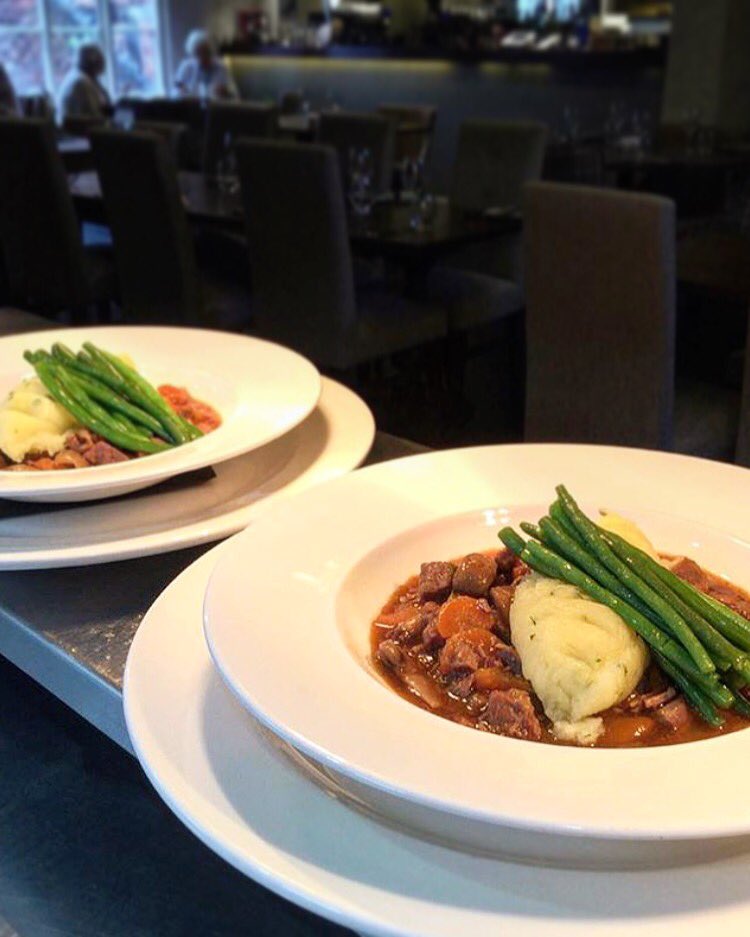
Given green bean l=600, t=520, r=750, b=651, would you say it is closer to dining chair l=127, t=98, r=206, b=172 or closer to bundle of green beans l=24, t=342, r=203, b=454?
bundle of green beans l=24, t=342, r=203, b=454

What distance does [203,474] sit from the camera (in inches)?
41.2

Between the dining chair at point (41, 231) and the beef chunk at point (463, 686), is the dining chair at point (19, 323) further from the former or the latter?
the dining chair at point (41, 231)

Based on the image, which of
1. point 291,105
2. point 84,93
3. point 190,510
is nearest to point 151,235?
point 190,510

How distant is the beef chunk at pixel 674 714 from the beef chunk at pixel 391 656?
185mm

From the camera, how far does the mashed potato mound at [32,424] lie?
107cm

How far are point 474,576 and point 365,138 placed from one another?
414 cm

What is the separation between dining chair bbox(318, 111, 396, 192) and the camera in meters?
4.56

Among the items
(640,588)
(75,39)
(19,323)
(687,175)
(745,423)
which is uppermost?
(75,39)

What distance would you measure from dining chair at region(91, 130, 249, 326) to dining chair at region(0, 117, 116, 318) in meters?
0.24

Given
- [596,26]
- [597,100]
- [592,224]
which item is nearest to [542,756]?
[592,224]

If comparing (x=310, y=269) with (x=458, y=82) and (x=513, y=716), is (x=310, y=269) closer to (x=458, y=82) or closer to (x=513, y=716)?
(x=513, y=716)

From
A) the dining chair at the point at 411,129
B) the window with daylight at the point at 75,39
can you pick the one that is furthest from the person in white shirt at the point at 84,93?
the dining chair at the point at 411,129

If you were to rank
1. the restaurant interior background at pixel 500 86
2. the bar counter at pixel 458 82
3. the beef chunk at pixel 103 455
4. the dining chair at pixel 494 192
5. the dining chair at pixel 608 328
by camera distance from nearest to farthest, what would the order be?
the beef chunk at pixel 103 455 → the dining chair at pixel 608 328 → the restaurant interior background at pixel 500 86 → the dining chair at pixel 494 192 → the bar counter at pixel 458 82

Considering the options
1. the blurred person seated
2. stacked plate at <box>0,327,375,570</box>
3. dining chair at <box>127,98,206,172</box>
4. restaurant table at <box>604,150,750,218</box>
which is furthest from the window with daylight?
stacked plate at <box>0,327,375,570</box>
